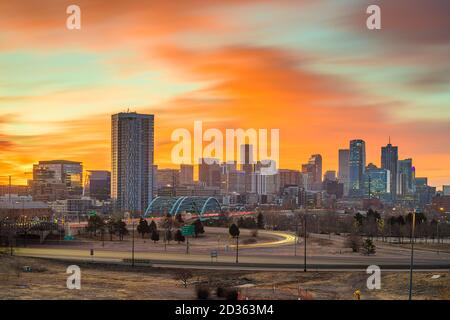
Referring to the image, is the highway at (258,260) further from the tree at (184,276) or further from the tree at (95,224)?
the tree at (95,224)

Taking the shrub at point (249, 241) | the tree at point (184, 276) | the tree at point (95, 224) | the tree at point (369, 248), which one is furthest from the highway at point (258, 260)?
the tree at point (95, 224)

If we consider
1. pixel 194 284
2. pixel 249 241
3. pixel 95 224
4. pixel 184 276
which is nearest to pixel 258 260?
pixel 194 284

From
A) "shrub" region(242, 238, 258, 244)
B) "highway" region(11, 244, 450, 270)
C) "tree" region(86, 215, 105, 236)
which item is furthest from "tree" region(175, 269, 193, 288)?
"tree" region(86, 215, 105, 236)

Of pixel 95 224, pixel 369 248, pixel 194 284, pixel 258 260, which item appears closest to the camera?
pixel 194 284

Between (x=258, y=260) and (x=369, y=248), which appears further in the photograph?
(x=369, y=248)

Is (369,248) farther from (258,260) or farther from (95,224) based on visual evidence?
(95,224)

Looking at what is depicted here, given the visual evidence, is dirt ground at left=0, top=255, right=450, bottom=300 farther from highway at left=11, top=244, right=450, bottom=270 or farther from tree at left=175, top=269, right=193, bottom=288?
highway at left=11, top=244, right=450, bottom=270

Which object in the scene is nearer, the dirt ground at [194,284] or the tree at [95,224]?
the dirt ground at [194,284]
